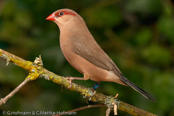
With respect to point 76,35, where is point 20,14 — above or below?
above

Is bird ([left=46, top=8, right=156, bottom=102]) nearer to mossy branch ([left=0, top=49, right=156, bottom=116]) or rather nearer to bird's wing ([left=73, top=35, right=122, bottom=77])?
bird's wing ([left=73, top=35, right=122, bottom=77])

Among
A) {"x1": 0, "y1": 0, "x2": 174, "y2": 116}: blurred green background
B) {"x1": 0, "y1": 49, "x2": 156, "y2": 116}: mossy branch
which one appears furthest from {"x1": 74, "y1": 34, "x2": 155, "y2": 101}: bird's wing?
{"x1": 0, "y1": 0, "x2": 174, "y2": 116}: blurred green background

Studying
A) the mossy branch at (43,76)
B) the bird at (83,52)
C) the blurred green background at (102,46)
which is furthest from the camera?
the blurred green background at (102,46)

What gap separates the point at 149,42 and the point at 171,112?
0.97 m

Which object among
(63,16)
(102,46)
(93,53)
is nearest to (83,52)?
(93,53)

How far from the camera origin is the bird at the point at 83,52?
99.2 inches

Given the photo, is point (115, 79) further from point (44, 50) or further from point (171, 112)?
point (171, 112)

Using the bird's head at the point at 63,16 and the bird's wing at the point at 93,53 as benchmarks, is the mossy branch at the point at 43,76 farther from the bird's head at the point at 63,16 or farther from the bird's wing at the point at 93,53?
the bird's head at the point at 63,16

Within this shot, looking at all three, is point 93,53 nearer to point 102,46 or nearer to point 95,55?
point 95,55

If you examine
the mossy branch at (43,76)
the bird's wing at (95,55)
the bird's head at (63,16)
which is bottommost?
the mossy branch at (43,76)

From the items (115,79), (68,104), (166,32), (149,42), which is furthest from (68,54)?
(149,42)

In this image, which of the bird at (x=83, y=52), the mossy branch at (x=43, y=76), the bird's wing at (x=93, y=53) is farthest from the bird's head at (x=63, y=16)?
the mossy branch at (x=43, y=76)

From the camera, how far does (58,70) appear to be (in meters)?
3.53

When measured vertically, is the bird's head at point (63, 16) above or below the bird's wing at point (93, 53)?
above
